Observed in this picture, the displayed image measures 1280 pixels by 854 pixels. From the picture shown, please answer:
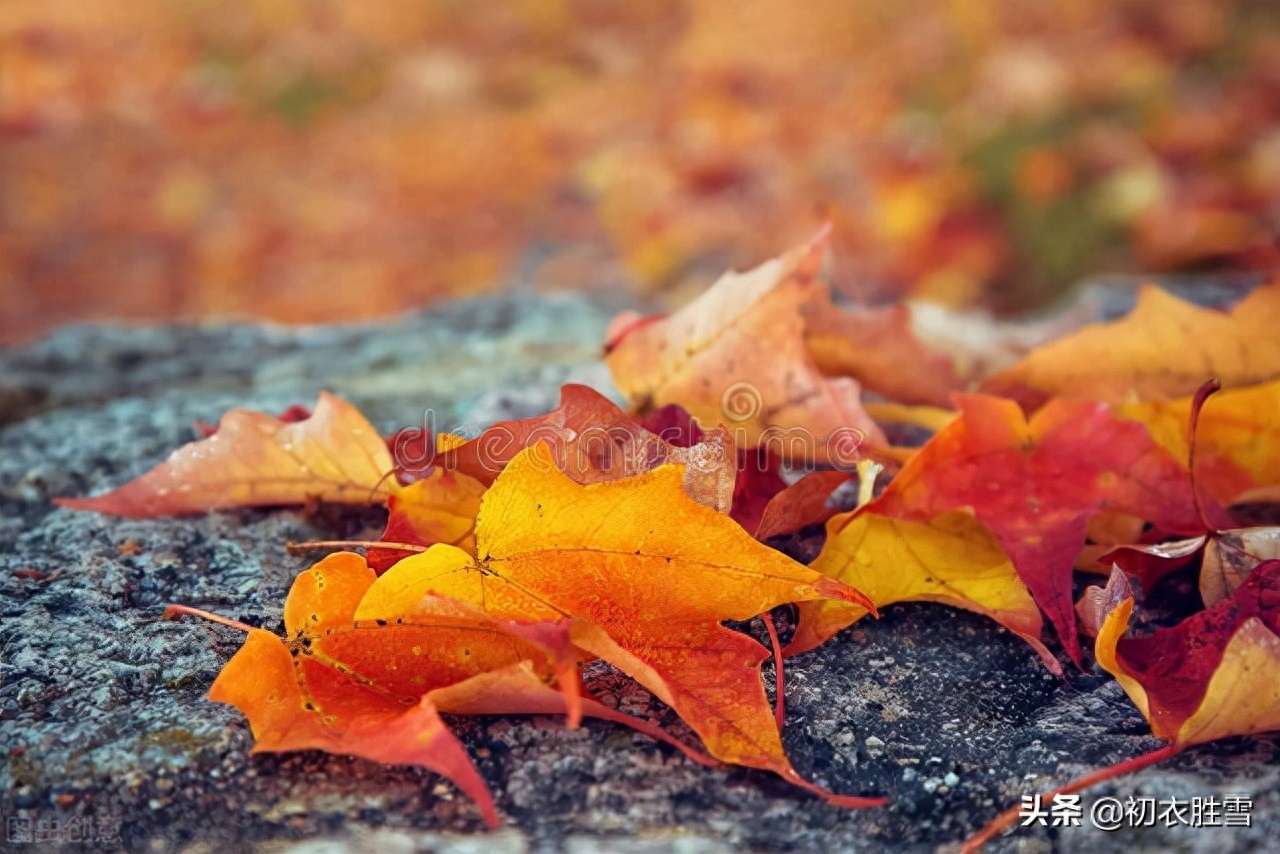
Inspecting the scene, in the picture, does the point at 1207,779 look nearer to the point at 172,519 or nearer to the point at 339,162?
the point at 172,519

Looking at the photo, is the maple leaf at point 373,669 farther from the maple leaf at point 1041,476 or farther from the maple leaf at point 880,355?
the maple leaf at point 880,355

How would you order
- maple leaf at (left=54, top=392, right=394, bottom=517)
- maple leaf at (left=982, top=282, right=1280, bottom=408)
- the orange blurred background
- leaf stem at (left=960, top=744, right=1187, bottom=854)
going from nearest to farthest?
leaf stem at (left=960, top=744, right=1187, bottom=854), maple leaf at (left=54, top=392, right=394, bottom=517), maple leaf at (left=982, top=282, right=1280, bottom=408), the orange blurred background

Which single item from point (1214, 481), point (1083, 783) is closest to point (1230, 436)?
point (1214, 481)

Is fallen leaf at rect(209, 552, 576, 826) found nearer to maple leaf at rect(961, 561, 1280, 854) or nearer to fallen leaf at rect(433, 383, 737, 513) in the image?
fallen leaf at rect(433, 383, 737, 513)

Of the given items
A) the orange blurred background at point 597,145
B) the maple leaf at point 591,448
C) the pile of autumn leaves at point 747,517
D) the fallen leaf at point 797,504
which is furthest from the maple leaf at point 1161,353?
the orange blurred background at point 597,145

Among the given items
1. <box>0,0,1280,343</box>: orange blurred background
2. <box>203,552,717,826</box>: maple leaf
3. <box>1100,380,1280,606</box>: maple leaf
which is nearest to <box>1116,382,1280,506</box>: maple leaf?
<box>1100,380,1280,606</box>: maple leaf

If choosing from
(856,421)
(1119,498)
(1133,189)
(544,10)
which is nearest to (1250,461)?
(1119,498)
